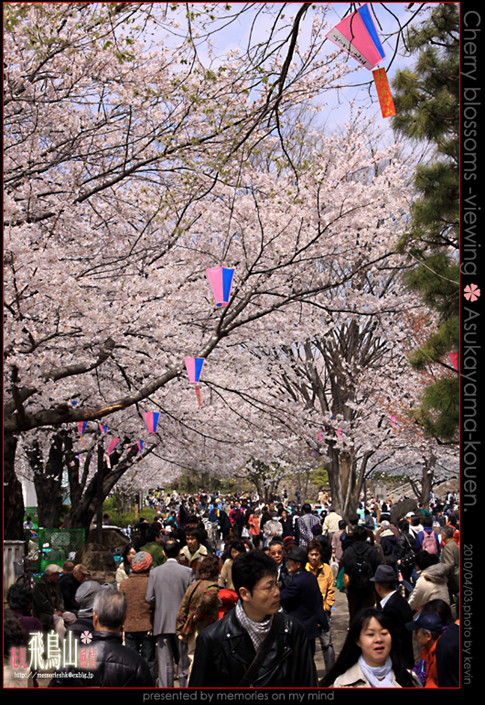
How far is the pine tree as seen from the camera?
666 centimetres

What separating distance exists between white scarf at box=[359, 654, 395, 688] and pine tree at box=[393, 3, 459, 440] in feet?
12.9

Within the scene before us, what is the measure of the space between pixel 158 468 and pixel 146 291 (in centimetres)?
3195

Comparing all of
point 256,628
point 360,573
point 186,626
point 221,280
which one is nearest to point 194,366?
point 221,280

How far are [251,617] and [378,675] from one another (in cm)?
73

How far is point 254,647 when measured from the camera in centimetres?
289

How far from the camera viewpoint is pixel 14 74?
707 centimetres

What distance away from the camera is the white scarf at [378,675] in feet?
10.1

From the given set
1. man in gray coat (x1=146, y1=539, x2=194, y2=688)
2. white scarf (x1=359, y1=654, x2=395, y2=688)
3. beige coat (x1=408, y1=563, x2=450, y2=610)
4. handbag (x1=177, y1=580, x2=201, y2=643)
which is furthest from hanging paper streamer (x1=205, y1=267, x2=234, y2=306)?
white scarf (x1=359, y1=654, x2=395, y2=688)

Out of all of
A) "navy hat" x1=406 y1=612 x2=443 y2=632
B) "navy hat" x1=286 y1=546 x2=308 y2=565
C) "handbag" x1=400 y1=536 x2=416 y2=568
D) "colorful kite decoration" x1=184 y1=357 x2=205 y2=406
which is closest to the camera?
"navy hat" x1=406 y1=612 x2=443 y2=632

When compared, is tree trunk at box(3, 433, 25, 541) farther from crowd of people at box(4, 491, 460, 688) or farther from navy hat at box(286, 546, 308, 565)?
navy hat at box(286, 546, 308, 565)

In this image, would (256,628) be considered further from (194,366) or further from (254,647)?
(194,366)
